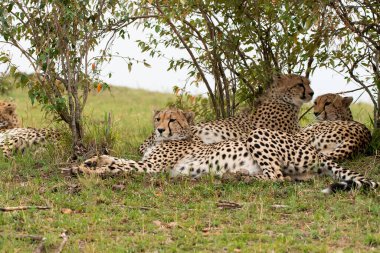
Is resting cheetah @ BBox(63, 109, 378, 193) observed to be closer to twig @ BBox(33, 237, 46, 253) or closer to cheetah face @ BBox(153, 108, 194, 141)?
cheetah face @ BBox(153, 108, 194, 141)

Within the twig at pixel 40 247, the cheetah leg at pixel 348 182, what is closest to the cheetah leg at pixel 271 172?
the cheetah leg at pixel 348 182

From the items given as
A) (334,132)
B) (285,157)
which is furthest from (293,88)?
(285,157)

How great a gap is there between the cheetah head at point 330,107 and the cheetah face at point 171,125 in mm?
1816

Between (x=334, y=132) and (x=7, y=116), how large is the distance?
4.07m

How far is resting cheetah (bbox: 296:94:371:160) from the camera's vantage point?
26.3 ft

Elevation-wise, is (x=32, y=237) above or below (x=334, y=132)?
below

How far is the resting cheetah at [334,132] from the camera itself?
8.03m

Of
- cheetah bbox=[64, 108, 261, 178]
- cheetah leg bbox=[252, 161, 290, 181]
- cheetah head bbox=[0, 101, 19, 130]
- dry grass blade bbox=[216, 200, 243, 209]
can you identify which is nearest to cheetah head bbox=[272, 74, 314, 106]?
cheetah bbox=[64, 108, 261, 178]

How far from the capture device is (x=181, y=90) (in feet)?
30.6

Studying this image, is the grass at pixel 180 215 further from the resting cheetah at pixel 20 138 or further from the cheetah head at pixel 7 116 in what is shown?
the cheetah head at pixel 7 116

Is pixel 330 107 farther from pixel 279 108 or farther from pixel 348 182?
pixel 348 182

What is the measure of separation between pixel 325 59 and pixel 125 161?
8.11 feet

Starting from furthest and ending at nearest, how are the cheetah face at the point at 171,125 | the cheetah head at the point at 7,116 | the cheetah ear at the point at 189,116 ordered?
the cheetah head at the point at 7,116 < the cheetah ear at the point at 189,116 < the cheetah face at the point at 171,125

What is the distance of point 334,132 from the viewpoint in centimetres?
824
